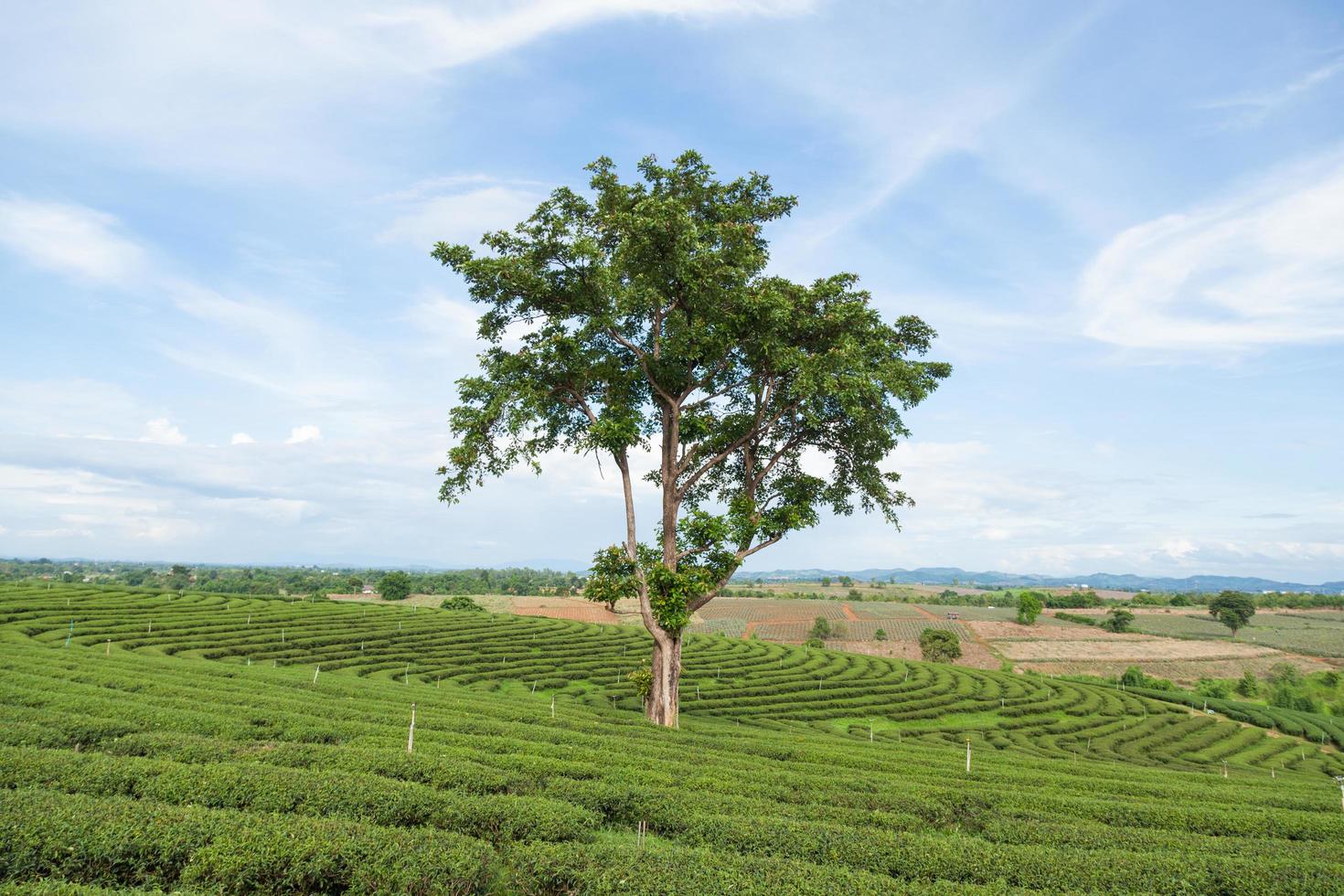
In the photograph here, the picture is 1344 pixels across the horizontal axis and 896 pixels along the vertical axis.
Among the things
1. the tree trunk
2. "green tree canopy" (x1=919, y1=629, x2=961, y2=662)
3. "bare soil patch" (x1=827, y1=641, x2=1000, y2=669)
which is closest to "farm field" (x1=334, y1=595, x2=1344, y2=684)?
"bare soil patch" (x1=827, y1=641, x2=1000, y2=669)

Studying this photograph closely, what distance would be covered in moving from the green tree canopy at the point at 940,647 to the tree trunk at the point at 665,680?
7302 cm

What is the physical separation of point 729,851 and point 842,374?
14378mm

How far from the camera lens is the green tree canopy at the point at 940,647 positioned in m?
84.4

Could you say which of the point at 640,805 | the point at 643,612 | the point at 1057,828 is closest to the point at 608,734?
the point at 643,612

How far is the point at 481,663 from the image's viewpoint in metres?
50.2

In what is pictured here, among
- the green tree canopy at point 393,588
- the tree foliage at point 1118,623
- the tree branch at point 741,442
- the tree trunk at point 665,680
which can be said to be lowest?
the tree foliage at point 1118,623

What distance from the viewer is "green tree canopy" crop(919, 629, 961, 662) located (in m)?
84.4

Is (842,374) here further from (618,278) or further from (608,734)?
(608,734)

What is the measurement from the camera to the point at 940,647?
85.1 m

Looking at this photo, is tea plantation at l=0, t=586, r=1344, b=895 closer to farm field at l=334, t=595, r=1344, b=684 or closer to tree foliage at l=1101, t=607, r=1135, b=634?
farm field at l=334, t=595, r=1344, b=684

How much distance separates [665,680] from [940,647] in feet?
247

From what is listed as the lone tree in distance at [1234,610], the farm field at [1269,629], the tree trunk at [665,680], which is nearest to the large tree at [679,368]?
the tree trunk at [665,680]

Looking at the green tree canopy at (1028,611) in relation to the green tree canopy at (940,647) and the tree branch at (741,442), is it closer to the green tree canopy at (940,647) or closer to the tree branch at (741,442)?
the green tree canopy at (940,647)

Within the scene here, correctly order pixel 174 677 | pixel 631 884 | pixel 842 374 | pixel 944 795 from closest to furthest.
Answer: pixel 631 884
pixel 944 795
pixel 842 374
pixel 174 677
